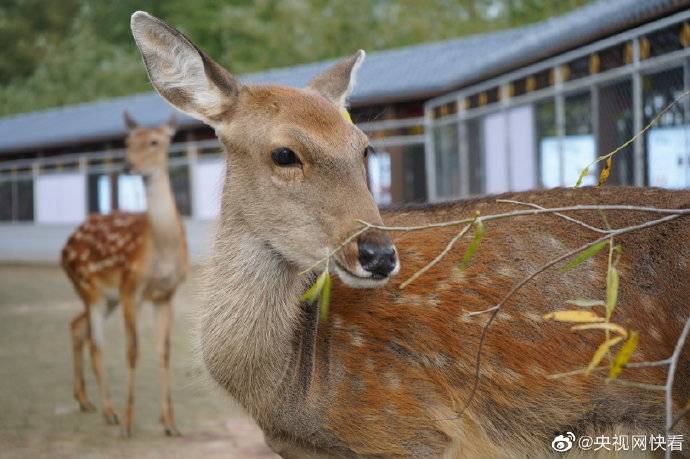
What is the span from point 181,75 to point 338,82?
2.49 ft

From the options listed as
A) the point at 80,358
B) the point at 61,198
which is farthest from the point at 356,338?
the point at 61,198

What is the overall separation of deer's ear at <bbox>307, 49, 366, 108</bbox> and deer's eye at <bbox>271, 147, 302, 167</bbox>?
663mm

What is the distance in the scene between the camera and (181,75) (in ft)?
12.2

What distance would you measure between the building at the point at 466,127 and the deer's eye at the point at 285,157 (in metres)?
0.76

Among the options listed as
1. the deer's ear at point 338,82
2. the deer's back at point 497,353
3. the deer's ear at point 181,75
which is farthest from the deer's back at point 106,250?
the deer's back at point 497,353

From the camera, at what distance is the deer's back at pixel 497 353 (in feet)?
10.7

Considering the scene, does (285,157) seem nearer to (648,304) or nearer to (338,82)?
(338,82)

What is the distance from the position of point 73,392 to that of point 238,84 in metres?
4.73

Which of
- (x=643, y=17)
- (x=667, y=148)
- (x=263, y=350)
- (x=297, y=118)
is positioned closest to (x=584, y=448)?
(x=263, y=350)

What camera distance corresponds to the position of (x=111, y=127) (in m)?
24.6

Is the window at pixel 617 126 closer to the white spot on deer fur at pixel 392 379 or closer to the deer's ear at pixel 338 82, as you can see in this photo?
the deer's ear at pixel 338 82

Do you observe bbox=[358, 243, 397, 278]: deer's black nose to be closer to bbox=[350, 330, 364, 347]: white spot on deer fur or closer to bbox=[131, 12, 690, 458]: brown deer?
bbox=[131, 12, 690, 458]: brown deer

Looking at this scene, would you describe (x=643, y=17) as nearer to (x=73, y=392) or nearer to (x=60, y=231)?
(x=73, y=392)

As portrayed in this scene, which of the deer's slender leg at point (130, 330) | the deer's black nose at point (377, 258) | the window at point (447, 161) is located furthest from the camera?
the window at point (447, 161)
